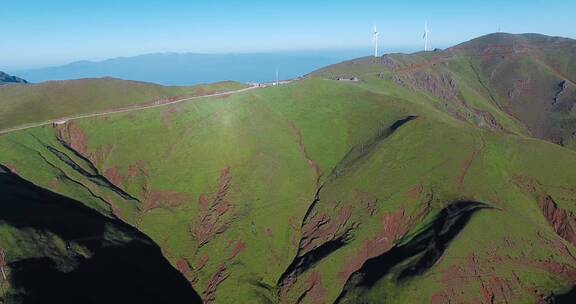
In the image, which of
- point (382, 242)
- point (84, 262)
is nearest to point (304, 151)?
point (382, 242)

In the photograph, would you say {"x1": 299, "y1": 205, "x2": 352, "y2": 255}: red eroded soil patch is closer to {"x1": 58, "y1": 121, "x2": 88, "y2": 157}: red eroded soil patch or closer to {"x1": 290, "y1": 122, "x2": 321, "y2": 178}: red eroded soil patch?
{"x1": 290, "y1": 122, "x2": 321, "y2": 178}: red eroded soil patch

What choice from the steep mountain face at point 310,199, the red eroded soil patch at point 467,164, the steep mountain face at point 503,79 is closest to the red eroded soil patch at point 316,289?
the steep mountain face at point 310,199

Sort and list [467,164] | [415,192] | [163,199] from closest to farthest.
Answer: [415,192]
[467,164]
[163,199]

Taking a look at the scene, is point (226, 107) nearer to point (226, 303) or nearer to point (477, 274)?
point (226, 303)

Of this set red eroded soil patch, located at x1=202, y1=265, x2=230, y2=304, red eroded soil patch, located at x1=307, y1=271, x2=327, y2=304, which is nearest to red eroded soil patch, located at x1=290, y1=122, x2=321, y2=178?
red eroded soil patch, located at x1=307, y1=271, x2=327, y2=304

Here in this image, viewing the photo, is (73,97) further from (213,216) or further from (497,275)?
(497,275)

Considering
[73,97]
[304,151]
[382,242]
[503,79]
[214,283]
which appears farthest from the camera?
[503,79]
